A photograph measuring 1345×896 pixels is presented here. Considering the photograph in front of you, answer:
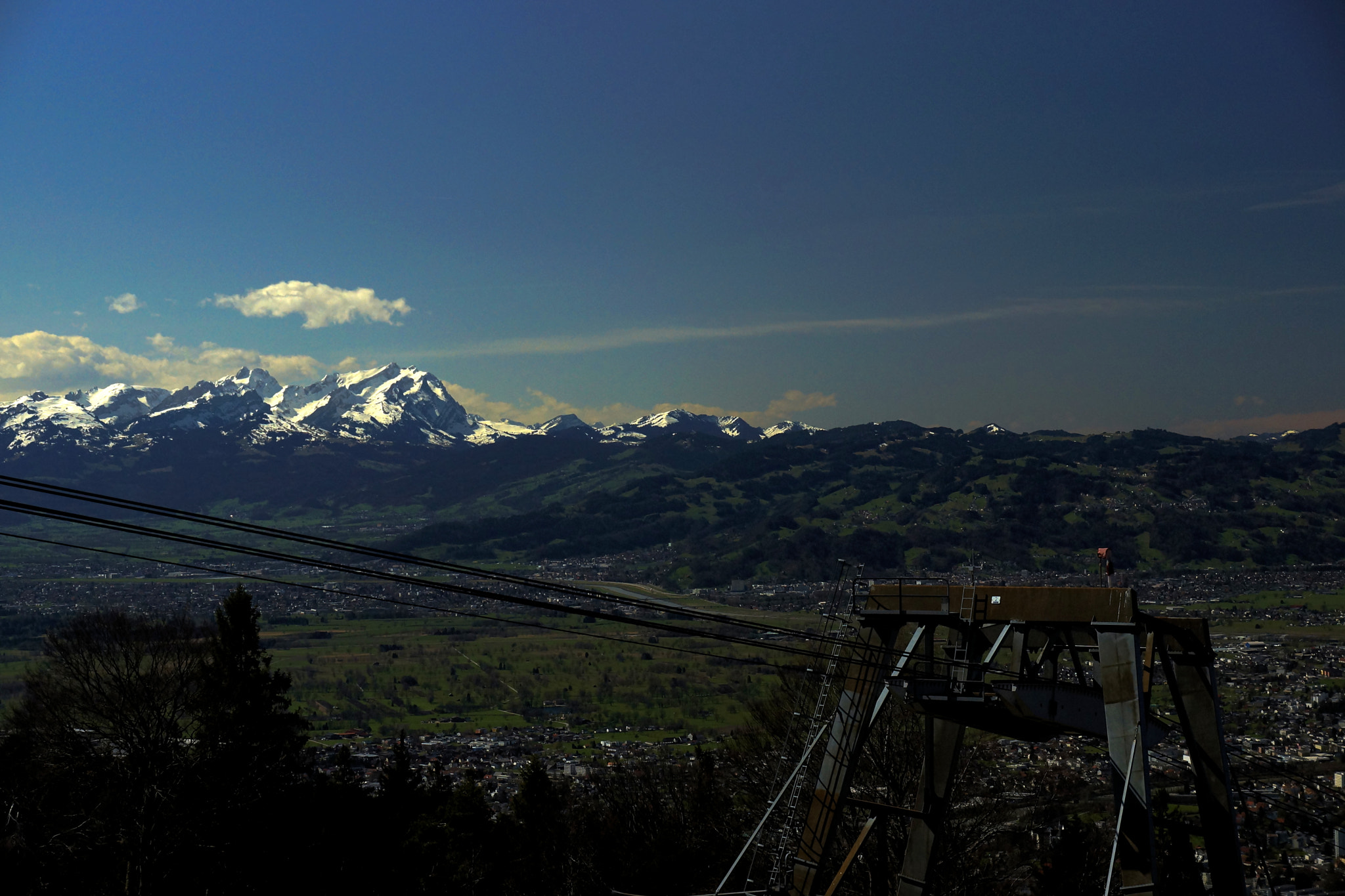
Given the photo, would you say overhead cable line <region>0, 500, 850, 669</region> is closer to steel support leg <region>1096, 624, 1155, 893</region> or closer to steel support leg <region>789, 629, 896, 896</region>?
steel support leg <region>789, 629, 896, 896</region>

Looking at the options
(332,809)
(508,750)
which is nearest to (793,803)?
(332,809)

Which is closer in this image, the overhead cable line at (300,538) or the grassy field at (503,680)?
the overhead cable line at (300,538)

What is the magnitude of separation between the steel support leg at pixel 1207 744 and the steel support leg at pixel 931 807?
3613 millimetres

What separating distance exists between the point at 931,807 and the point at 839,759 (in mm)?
2461

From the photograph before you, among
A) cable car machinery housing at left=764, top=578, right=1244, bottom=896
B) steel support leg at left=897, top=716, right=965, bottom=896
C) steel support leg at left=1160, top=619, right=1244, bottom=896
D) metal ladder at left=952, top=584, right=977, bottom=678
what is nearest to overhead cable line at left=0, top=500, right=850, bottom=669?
cable car machinery housing at left=764, top=578, right=1244, bottom=896

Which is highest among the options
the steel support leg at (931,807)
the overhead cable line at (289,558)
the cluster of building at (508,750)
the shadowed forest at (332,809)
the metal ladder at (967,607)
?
the overhead cable line at (289,558)

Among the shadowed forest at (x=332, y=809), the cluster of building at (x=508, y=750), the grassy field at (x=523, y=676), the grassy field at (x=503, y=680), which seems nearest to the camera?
the shadowed forest at (x=332, y=809)

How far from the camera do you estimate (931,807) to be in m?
16.3

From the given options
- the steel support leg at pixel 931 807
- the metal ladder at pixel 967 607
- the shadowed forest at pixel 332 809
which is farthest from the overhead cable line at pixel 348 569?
the shadowed forest at pixel 332 809

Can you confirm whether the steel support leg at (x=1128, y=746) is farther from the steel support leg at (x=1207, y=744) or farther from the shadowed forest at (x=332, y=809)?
the shadowed forest at (x=332, y=809)

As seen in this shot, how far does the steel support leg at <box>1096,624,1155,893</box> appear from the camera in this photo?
40.9 feet

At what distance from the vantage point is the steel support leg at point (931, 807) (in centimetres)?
1614

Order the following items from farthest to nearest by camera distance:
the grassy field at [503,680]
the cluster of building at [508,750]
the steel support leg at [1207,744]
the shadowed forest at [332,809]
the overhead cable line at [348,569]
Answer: the grassy field at [503,680]
the cluster of building at [508,750]
the shadowed forest at [332,809]
the steel support leg at [1207,744]
the overhead cable line at [348,569]

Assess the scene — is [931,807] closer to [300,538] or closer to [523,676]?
[300,538]
